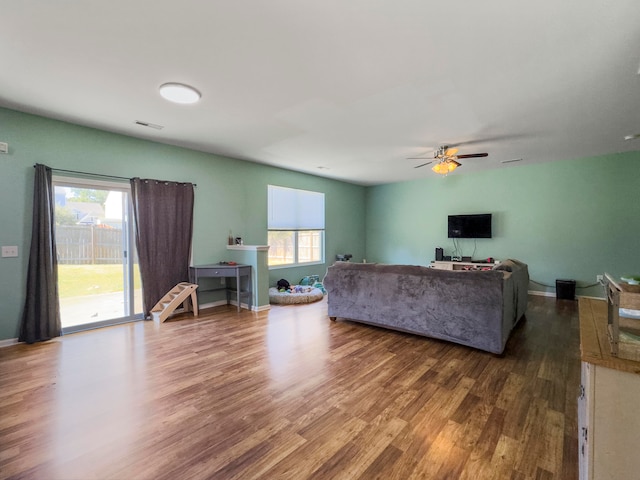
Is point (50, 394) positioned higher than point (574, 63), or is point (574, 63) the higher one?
point (574, 63)

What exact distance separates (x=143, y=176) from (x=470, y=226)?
21.1ft

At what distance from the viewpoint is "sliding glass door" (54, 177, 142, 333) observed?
3596 millimetres

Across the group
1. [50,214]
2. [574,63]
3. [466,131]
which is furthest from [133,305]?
[574,63]

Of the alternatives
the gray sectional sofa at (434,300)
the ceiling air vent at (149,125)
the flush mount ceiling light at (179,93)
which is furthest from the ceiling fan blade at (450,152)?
the ceiling air vent at (149,125)

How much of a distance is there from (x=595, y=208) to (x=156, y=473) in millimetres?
7197

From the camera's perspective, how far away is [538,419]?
190 centimetres

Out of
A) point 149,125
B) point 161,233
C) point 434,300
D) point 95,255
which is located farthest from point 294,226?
point 434,300

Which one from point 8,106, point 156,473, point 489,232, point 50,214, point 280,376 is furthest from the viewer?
point 489,232

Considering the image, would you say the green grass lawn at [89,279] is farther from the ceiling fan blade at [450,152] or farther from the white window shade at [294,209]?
the ceiling fan blade at [450,152]

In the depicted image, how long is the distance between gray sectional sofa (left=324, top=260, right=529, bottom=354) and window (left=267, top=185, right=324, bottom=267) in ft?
7.56

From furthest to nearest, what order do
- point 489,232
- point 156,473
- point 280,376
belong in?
point 489,232
point 280,376
point 156,473

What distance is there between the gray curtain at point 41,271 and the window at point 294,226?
320cm

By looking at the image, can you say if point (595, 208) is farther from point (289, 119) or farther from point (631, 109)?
point (289, 119)

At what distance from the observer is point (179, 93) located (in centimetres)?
275
